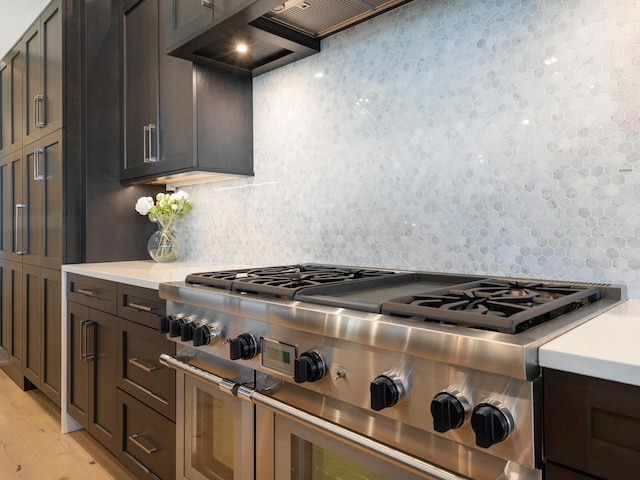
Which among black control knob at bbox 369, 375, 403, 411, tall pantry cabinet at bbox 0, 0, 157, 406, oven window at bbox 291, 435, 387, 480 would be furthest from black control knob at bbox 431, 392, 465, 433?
tall pantry cabinet at bbox 0, 0, 157, 406

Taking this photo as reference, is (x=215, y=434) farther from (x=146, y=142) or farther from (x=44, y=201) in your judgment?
(x=44, y=201)

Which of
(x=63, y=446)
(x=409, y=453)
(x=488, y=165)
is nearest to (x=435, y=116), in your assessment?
(x=488, y=165)

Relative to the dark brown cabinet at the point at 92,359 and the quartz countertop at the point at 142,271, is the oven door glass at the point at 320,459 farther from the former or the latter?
the dark brown cabinet at the point at 92,359

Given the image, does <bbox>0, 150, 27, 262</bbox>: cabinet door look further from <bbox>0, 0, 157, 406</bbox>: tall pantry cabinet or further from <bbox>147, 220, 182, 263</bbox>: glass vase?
<bbox>147, 220, 182, 263</bbox>: glass vase

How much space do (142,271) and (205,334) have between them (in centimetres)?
93

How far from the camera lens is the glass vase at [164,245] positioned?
105 inches

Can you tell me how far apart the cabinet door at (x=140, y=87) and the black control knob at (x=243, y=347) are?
4.92ft

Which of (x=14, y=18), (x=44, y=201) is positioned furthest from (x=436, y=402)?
(x=14, y=18)

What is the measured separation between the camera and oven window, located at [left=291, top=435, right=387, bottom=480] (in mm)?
1039

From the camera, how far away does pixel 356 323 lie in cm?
96

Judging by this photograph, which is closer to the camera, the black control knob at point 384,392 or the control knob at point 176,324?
the black control knob at point 384,392

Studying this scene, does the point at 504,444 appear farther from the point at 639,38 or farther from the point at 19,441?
the point at 19,441

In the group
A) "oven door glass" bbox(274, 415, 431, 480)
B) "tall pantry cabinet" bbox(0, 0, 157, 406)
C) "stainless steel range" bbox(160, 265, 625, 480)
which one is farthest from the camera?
"tall pantry cabinet" bbox(0, 0, 157, 406)

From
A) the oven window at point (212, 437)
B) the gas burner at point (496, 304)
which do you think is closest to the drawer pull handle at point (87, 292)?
the oven window at point (212, 437)
